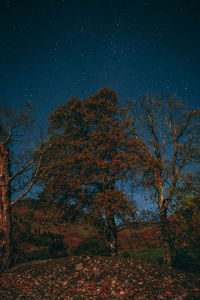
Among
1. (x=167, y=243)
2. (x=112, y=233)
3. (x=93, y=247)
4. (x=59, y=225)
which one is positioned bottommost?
(x=93, y=247)

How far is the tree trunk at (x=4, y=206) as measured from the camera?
769 cm

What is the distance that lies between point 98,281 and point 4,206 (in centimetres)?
552

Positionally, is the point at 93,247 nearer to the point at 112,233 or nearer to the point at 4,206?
the point at 112,233

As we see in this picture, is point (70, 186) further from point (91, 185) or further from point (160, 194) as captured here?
point (160, 194)

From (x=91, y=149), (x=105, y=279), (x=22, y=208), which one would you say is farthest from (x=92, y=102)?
(x=105, y=279)

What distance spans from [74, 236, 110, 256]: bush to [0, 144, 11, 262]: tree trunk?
457 centimetres

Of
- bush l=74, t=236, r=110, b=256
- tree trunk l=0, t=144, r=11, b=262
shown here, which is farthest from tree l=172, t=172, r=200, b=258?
tree trunk l=0, t=144, r=11, b=262

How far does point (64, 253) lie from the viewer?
537 inches

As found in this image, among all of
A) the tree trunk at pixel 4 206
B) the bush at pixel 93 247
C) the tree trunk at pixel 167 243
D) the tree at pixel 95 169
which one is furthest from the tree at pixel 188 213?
the tree trunk at pixel 4 206

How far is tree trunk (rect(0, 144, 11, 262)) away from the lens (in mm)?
7687

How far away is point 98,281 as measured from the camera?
5.38 meters

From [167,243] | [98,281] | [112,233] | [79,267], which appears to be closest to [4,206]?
[79,267]

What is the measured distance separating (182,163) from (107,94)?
7129mm

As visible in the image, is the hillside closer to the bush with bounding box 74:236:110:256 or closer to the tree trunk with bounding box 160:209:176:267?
the tree trunk with bounding box 160:209:176:267
